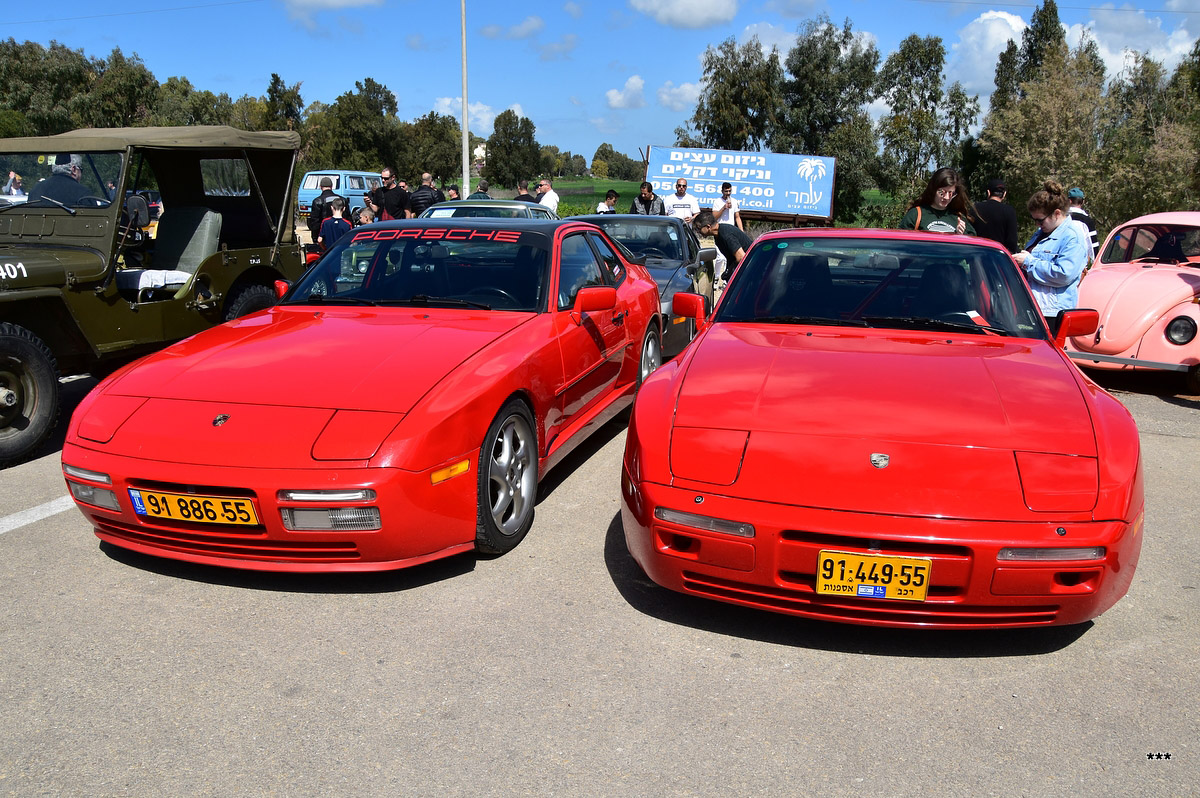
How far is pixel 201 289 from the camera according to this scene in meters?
6.67

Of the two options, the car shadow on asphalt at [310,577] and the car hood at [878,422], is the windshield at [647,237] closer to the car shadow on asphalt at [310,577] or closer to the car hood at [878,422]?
the car hood at [878,422]

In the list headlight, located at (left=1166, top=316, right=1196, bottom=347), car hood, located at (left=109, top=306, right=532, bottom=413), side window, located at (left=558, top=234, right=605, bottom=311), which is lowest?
headlight, located at (left=1166, top=316, right=1196, bottom=347)

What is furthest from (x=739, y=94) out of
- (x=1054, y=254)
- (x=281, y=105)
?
(x=1054, y=254)

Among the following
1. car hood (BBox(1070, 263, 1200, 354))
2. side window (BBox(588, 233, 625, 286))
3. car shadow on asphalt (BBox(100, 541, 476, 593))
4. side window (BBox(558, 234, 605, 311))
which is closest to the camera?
car shadow on asphalt (BBox(100, 541, 476, 593))

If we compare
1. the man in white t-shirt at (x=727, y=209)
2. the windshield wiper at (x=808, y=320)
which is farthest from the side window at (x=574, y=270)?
the man in white t-shirt at (x=727, y=209)

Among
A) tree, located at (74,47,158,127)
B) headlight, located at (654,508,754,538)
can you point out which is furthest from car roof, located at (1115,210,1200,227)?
tree, located at (74,47,158,127)

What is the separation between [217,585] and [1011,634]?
3.05m

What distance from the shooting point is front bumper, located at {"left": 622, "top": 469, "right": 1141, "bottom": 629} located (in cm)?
270

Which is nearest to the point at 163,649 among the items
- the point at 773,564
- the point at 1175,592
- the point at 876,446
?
the point at 773,564

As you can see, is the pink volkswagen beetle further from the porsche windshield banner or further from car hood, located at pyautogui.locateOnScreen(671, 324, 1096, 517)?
the porsche windshield banner

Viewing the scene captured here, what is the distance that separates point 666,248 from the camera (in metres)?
9.74

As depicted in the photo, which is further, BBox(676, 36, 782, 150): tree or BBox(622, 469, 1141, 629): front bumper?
BBox(676, 36, 782, 150): tree

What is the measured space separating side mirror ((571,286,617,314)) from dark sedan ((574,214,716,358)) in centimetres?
397

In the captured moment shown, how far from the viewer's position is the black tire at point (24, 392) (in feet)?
16.7
